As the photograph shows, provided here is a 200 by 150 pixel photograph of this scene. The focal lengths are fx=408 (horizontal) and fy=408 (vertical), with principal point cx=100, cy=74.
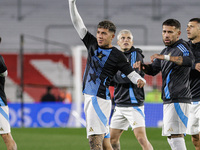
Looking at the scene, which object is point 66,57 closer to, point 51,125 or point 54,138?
point 51,125

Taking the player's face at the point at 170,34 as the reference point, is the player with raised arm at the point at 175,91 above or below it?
below

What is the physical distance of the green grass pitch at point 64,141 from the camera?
28.6 ft

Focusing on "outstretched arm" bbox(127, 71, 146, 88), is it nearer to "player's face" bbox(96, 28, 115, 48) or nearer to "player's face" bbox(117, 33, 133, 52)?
"player's face" bbox(96, 28, 115, 48)

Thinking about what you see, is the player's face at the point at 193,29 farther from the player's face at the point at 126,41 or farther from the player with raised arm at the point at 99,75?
the player with raised arm at the point at 99,75

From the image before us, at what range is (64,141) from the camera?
9.95m

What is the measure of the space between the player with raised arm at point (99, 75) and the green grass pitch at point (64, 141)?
3534mm

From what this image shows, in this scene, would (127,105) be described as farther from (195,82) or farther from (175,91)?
(175,91)

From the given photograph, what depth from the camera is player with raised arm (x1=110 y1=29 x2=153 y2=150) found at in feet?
21.0

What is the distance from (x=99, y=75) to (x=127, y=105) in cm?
145

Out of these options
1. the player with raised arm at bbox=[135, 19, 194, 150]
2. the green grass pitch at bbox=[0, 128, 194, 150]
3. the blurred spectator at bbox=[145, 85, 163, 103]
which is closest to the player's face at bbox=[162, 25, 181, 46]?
the player with raised arm at bbox=[135, 19, 194, 150]

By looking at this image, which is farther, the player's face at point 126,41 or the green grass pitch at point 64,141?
the green grass pitch at point 64,141

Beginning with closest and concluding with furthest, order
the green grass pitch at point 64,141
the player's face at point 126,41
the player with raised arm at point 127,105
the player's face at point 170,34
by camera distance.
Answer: the player's face at point 170,34 < the player with raised arm at point 127,105 < the player's face at point 126,41 < the green grass pitch at point 64,141

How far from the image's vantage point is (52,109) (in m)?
15.0

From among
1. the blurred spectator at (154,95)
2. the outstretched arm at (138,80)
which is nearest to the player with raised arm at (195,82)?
the outstretched arm at (138,80)
